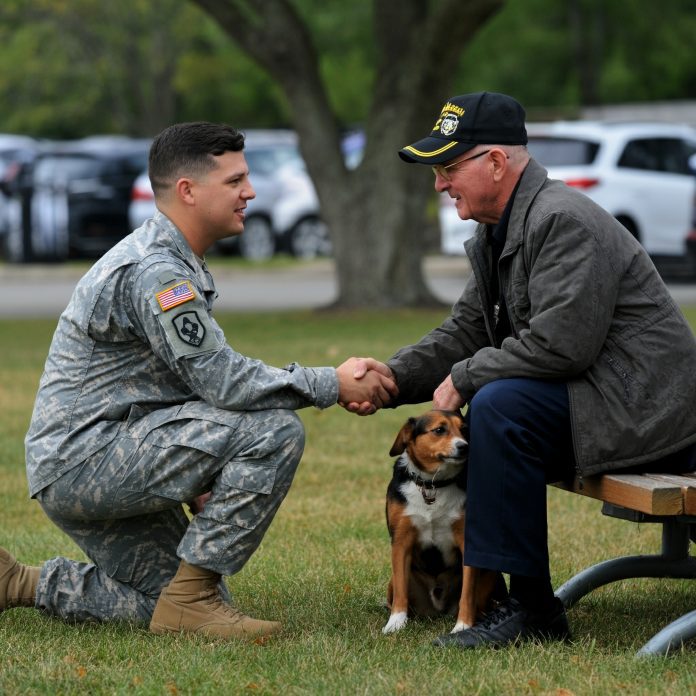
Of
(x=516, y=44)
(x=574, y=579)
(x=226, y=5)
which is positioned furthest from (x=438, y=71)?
(x=516, y=44)

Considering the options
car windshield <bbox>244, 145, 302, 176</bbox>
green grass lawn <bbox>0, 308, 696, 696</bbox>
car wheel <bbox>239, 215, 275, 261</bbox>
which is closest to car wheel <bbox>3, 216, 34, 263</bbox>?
car wheel <bbox>239, 215, 275, 261</bbox>

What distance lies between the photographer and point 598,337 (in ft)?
13.6

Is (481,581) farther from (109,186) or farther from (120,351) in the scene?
(109,186)

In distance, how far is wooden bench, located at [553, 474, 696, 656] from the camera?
3.93 m

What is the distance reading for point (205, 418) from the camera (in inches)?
171

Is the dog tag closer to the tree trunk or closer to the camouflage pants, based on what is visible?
the camouflage pants

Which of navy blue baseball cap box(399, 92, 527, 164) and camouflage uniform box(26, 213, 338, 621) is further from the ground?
navy blue baseball cap box(399, 92, 527, 164)

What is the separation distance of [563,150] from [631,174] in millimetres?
869

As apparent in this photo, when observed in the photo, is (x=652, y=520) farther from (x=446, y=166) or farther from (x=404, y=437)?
(x=446, y=166)

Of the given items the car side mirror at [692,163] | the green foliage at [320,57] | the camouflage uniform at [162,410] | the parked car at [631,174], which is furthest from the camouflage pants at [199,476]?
the green foliage at [320,57]

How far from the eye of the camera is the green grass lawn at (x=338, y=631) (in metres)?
3.90

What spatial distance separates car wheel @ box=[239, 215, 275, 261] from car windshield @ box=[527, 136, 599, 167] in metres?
7.19

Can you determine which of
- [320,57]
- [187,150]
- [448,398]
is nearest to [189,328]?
[187,150]

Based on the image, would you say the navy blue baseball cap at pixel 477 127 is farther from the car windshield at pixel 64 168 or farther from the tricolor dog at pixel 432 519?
the car windshield at pixel 64 168
